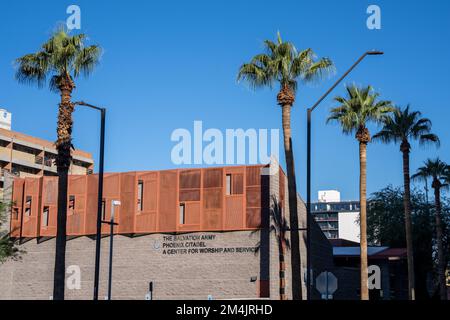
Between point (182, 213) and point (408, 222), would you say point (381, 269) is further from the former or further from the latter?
point (182, 213)

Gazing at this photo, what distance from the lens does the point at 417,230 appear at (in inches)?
2854

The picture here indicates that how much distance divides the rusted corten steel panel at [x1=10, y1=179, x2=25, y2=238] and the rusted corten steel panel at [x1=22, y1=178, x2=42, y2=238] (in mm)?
427

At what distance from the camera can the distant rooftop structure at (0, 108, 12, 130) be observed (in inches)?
4771

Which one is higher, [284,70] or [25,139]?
[25,139]

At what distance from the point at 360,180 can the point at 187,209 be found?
36.7 feet

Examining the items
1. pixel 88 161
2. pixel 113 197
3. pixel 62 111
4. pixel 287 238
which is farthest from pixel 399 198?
pixel 88 161

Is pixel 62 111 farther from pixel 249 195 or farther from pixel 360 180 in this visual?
pixel 360 180

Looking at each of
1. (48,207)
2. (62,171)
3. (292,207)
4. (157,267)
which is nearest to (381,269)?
(157,267)

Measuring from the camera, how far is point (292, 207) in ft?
113

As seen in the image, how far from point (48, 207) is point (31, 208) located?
1404 mm

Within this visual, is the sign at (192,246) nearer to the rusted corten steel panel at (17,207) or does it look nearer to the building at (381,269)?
the rusted corten steel panel at (17,207)

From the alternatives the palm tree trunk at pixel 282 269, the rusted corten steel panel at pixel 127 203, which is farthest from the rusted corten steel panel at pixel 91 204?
the palm tree trunk at pixel 282 269

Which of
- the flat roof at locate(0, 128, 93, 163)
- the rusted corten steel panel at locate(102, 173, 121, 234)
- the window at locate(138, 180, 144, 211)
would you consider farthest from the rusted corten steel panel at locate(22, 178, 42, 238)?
the flat roof at locate(0, 128, 93, 163)

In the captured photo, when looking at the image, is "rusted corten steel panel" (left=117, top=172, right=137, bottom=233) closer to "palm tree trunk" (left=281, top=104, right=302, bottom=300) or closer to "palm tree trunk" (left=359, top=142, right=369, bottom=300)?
"palm tree trunk" (left=359, top=142, right=369, bottom=300)
